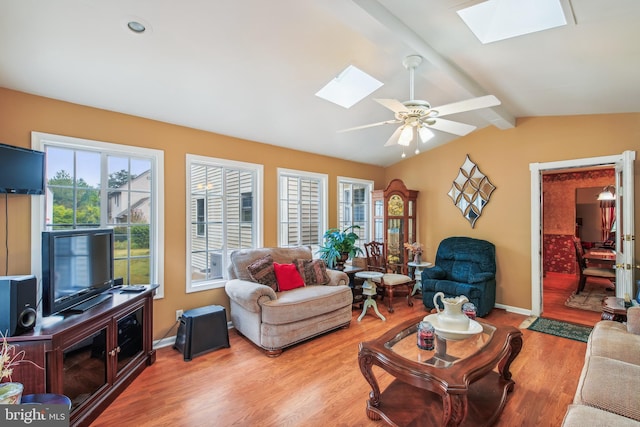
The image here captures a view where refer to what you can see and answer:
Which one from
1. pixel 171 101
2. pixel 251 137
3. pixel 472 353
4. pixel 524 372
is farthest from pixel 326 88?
pixel 524 372

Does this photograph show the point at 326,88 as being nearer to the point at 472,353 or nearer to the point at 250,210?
the point at 250,210

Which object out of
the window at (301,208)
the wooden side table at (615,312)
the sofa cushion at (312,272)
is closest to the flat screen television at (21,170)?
the window at (301,208)

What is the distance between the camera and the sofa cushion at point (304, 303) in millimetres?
3021

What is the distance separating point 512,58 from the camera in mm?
2520

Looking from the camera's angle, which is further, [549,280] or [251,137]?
[549,280]

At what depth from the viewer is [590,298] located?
484 centimetres

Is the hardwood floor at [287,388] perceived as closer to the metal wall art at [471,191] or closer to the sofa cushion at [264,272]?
the sofa cushion at [264,272]

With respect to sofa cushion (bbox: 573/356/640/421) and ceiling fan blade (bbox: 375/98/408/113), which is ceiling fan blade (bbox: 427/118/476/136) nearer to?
ceiling fan blade (bbox: 375/98/408/113)

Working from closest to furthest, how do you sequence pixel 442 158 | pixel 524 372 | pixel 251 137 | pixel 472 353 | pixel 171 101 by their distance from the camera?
pixel 472 353, pixel 524 372, pixel 171 101, pixel 251 137, pixel 442 158

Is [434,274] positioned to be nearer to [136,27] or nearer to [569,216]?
[136,27]

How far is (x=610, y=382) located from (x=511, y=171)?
3.34 m

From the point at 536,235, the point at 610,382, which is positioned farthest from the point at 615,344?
the point at 536,235

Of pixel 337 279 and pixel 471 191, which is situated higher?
pixel 471 191

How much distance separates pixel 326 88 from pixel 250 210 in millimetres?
1884
